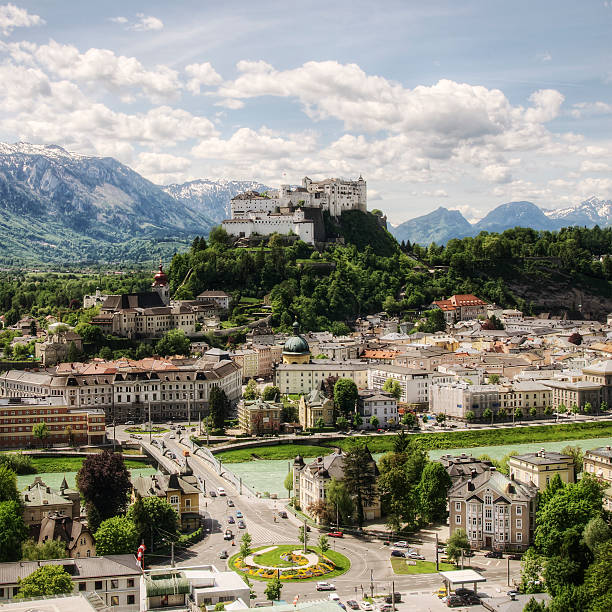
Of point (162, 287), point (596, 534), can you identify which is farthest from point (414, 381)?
point (596, 534)

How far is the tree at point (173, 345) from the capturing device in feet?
246

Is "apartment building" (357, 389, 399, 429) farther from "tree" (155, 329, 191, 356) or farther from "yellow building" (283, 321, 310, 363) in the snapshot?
"tree" (155, 329, 191, 356)

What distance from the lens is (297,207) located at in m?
103

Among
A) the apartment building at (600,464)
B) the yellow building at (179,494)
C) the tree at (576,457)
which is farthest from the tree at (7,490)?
the tree at (576,457)

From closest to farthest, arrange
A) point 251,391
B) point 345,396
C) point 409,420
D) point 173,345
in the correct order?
1. point 345,396
2. point 409,420
3. point 251,391
4. point 173,345

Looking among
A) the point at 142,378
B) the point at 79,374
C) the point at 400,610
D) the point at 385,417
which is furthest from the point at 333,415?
the point at 400,610

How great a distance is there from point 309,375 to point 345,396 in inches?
400

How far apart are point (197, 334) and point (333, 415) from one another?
23169 mm

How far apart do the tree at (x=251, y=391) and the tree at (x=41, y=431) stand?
16273 millimetres

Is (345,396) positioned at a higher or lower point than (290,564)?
higher

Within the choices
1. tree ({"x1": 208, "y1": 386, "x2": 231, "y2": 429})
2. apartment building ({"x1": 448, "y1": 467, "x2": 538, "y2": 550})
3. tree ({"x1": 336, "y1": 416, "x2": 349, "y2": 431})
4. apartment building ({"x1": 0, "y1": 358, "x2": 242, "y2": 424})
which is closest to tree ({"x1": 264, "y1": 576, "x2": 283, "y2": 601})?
apartment building ({"x1": 448, "y1": 467, "x2": 538, "y2": 550})

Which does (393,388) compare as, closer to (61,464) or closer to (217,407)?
(217,407)

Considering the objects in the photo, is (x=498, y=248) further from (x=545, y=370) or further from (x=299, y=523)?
(x=299, y=523)

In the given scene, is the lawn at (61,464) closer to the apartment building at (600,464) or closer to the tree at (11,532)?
the tree at (11,532)
